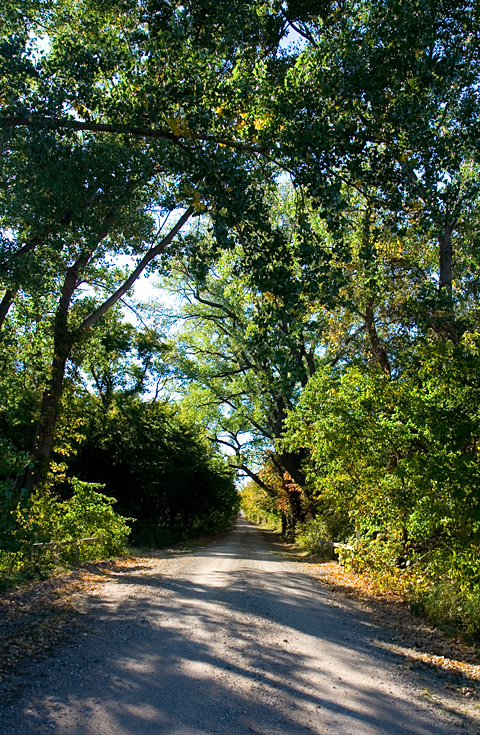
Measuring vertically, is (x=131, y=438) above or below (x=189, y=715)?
above

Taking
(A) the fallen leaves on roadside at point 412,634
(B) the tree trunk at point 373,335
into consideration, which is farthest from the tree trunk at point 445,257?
(A) the fallen leaves on roadside at point 412,634

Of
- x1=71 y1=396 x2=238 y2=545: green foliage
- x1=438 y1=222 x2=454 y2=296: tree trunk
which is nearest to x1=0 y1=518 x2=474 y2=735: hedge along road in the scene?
x1=438 y1=222 x2=454 y2=296: tree trunk

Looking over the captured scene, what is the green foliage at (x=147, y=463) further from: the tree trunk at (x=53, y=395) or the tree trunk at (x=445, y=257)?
the tree trunk at (x=445, y=257)

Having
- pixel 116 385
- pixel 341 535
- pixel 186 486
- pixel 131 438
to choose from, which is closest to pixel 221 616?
pixel 341 535

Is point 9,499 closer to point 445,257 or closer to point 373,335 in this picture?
point 445,257

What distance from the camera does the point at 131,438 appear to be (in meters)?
25.8

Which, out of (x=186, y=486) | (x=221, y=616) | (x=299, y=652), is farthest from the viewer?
(x=186, y=486)

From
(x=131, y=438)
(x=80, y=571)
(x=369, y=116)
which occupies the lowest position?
(x=80, y=571)

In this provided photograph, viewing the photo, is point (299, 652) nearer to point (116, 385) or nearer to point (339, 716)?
point (339, 716)

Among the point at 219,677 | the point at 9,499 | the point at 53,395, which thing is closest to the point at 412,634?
the point at 219,677

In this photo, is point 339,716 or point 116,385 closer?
point 339,716

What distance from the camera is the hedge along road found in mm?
4074

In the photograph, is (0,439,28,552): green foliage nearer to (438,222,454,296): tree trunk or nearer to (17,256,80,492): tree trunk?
(17,256,80,492): tree trunk

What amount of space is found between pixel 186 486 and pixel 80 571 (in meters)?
19.0
